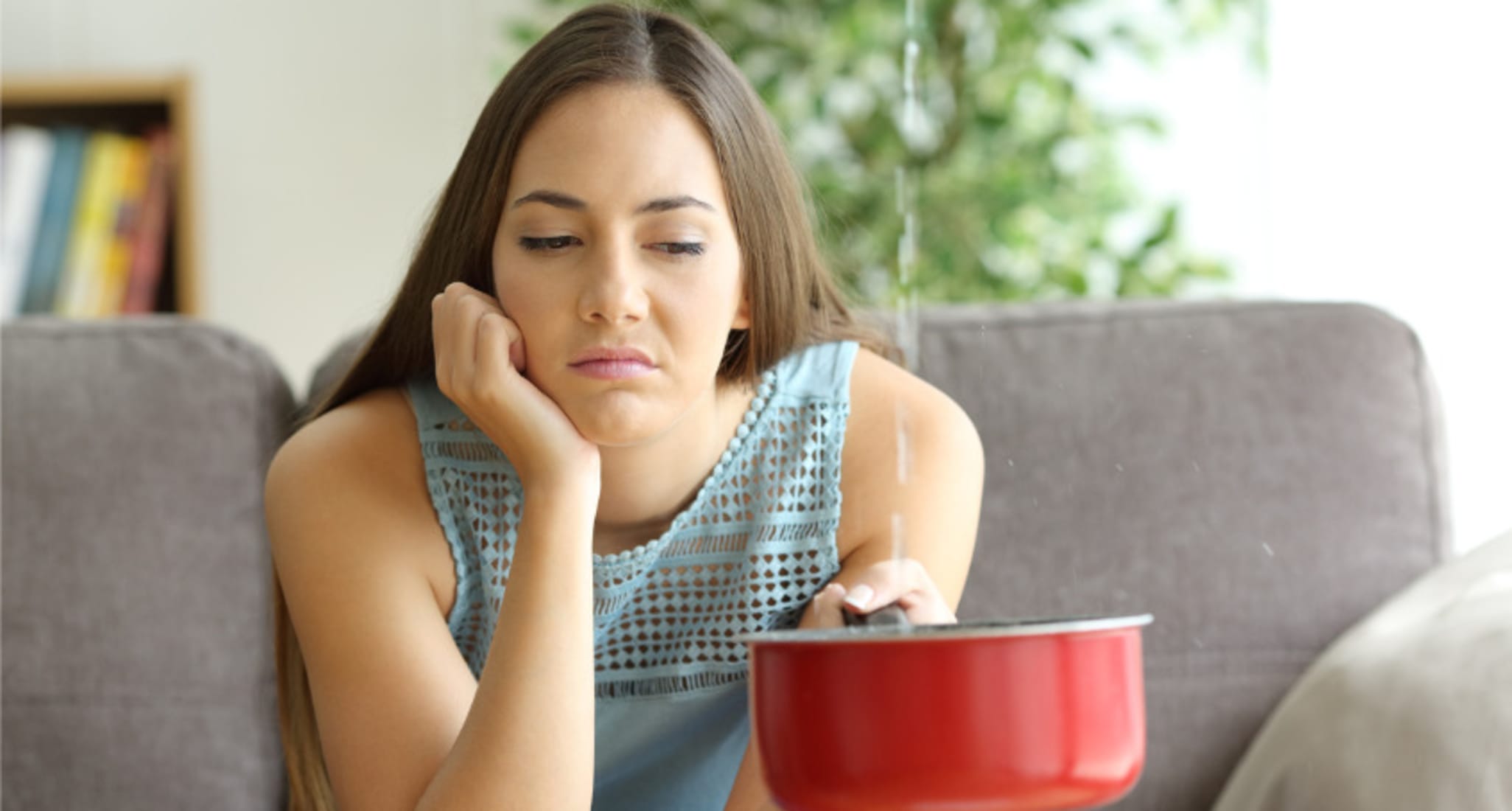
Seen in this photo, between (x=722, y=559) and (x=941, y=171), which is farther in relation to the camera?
(x=941, y=171)

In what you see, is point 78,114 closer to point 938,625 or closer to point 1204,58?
point 1204,58

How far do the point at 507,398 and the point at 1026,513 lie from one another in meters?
0.53

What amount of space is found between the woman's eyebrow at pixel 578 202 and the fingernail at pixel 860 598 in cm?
26

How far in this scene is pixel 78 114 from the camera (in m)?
2.36

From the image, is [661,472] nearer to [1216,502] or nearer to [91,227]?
[1216,502]

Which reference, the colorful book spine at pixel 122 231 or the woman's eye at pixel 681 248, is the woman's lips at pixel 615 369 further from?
the colorful book spine at pixel 122 231

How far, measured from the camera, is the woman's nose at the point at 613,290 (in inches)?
33.1

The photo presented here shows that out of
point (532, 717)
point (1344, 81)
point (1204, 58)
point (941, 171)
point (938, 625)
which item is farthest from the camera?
point (1204, 58)

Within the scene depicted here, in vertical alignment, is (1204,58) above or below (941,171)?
above

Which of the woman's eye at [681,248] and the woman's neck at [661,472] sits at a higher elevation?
the woman's eye at [681,248]

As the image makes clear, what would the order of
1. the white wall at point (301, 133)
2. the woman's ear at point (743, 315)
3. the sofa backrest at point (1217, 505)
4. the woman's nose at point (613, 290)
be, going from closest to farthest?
1. the woman's nose at point (613, 290)
2. the woman's ear at point (743, 315)
3. the sofa backrest at point (1217, 505)
4. the white wall at point (301, 133)

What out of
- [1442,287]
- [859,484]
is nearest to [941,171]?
[1442,287]

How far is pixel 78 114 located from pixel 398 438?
1.58m

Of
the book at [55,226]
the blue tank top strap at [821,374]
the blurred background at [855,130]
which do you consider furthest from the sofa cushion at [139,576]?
the book at [55,226]
